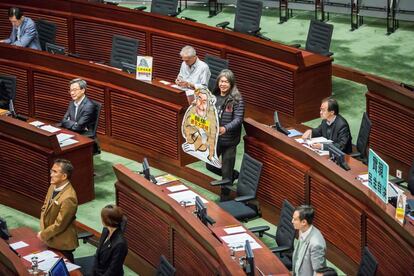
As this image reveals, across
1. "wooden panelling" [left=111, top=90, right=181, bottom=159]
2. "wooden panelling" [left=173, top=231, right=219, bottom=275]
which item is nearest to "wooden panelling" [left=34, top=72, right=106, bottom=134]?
"wooden panelling" [left=111, top=90, right=181, bottom=159]

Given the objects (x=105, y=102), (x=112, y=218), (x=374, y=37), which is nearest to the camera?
(x=112, y=218)

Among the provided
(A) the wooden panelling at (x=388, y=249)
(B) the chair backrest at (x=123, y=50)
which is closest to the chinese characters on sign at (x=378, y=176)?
(A) the wooden panelling at (x=388, y=249)

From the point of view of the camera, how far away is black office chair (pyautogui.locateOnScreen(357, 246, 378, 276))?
25.0 feet

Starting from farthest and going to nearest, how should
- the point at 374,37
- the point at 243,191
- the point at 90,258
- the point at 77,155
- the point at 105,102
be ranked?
the point at 374,37, the point at 105,102, the point at 77,155, the point at 243,191, the point at 90,258

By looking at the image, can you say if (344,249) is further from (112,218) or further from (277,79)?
(277,79)

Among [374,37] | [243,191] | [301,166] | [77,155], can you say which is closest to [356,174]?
[301,166]

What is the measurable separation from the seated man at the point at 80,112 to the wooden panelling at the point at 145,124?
513 millimetres

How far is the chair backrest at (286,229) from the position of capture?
867 cm

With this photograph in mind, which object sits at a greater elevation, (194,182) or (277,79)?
(277,79)

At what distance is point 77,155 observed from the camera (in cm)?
1040

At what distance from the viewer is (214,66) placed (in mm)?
11547

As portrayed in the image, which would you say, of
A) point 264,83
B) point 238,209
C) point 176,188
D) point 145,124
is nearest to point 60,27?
point 145,124

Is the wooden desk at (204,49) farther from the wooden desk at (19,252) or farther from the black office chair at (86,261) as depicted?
the wooden desk at (19,252)

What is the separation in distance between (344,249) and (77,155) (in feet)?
9.55
